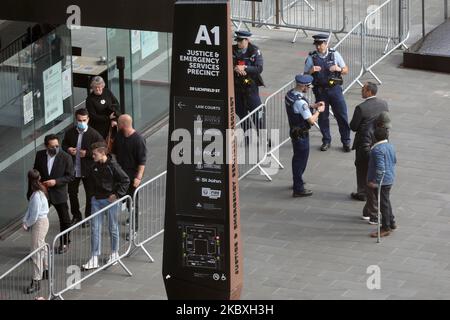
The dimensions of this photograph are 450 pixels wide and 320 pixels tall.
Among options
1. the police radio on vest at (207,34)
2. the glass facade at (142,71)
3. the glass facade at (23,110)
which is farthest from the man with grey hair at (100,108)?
the police radio on vest at (207,34)

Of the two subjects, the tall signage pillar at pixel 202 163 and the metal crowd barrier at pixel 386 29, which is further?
the metal crowd barrier at pixel 386 29

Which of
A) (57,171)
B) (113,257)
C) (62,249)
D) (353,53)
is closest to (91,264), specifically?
(113,257)

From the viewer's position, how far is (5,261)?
57.8ft

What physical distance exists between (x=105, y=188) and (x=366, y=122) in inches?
144

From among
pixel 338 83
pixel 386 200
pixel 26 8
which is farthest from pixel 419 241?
pixel 26 8

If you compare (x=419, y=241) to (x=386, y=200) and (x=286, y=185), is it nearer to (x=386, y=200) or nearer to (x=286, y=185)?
(x=386, y=200)

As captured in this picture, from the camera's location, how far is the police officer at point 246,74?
20000 millimetres

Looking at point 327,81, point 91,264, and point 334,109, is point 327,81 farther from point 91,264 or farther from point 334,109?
point 91,264

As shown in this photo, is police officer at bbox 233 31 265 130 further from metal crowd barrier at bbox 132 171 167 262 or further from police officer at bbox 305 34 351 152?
metal crowd barrier at bbox 132 171 167 262

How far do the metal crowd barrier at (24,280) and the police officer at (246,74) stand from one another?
473 centimetres

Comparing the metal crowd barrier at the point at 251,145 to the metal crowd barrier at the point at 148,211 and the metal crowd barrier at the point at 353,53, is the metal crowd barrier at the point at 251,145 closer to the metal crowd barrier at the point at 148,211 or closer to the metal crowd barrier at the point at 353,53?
the metal crowd barrier at the point at 148,211

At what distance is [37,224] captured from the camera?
1662 cm

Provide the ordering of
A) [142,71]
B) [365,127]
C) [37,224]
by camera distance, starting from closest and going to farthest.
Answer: [37,224], [365,127], [142,71]

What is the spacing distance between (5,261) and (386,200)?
4987 millimetres
